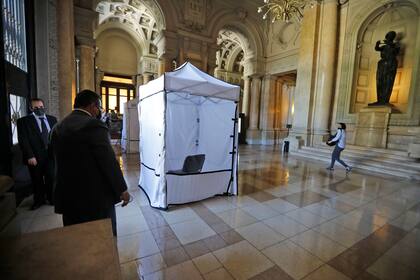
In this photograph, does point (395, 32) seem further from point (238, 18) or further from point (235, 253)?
point (235, 253)

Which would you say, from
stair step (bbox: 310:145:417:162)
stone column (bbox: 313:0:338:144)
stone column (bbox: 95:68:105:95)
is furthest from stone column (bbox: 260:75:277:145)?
stone column (bbox: 95:68:105:95)

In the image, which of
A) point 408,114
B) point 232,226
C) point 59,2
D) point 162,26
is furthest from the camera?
point 162,26

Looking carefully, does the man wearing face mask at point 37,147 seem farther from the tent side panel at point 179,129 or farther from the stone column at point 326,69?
the stone column at point 326,69

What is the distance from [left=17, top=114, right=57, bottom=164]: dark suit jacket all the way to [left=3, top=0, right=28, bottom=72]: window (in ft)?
3.56

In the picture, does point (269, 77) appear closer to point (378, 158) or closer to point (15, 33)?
point (378, 158)

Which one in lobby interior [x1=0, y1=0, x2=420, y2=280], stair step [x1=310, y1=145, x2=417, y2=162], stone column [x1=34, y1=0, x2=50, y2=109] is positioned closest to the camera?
lobby interior [x1=0, y1=0, x2=420, y2=280]

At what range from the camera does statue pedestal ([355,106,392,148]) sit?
27.6 ft

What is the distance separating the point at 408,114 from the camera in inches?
313

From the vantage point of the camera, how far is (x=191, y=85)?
369 centimetres

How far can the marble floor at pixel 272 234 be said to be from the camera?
2.25 m

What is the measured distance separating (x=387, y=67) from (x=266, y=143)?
7.88 meters

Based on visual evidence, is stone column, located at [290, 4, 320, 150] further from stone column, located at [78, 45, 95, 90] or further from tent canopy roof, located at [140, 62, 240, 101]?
stone column, located at [78, 45, 95, 90]

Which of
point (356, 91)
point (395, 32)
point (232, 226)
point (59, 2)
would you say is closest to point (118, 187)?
point (232, 226)

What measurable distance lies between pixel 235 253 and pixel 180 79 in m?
→ 2.84
